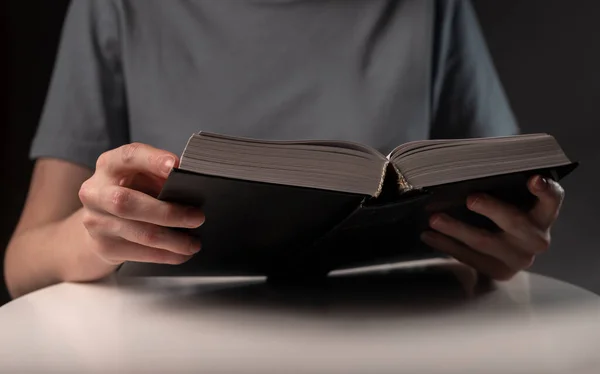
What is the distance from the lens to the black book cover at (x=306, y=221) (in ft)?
1.24

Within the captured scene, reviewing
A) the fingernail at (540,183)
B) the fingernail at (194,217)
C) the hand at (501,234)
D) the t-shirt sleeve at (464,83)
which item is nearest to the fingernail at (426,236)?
the hand at (501,234)

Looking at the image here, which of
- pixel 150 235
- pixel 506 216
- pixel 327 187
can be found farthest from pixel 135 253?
pixel 506 216

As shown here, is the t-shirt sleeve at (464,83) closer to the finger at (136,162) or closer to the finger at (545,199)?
the finger at (545,199)

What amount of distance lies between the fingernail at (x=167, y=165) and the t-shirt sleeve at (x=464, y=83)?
62 centimetres

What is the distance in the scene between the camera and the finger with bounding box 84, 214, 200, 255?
42 centimetres

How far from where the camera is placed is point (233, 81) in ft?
2.73

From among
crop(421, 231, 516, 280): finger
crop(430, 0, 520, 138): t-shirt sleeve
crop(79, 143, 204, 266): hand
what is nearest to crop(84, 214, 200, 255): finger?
crop(79, 143, 204, 266): hand

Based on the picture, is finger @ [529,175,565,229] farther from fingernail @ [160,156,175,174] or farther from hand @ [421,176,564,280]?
fingernail @ [160,156,175,174]

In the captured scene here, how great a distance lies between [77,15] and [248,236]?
1.81 ft

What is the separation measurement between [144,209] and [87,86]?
1.62 feet

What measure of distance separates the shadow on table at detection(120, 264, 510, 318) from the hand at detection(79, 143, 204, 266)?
0.06 meters

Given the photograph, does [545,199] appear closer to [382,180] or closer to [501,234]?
[501,234]

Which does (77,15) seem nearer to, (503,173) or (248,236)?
(248,236)

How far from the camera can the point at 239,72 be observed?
2.74ft
